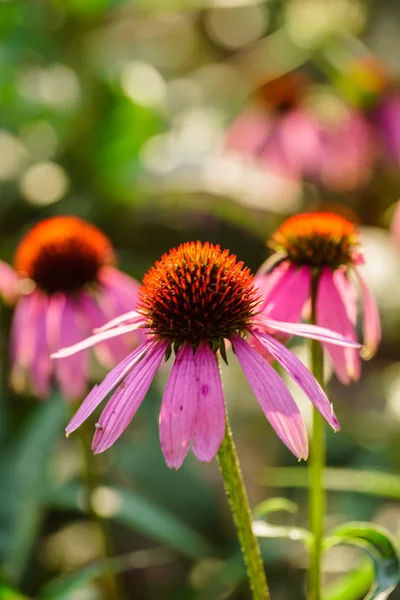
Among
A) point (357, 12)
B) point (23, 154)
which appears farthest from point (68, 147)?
point (357, 12)

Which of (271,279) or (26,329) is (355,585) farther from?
(26,329)

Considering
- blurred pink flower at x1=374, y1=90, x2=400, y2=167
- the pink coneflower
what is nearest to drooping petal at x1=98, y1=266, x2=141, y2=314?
the pink coneflower

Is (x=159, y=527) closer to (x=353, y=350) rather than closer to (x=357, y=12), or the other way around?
(x=353, y=350)

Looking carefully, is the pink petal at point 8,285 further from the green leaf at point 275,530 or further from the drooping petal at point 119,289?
the green leaf at point 275,530

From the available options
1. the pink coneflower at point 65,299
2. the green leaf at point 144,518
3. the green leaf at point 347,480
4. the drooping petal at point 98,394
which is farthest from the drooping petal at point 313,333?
the green leaf at point 144,518

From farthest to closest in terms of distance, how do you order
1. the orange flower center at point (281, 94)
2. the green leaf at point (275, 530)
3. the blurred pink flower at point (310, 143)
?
the orange flower center at point (281, 94), the blurred pink flower at point (310, 143), the green leaf at point (275, 530)

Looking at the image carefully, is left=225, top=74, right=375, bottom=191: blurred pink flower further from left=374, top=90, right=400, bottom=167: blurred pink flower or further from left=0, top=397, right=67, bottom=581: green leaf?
left=0, top=397, right=67, bottom=581: green leaf
